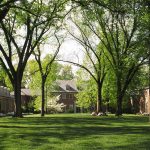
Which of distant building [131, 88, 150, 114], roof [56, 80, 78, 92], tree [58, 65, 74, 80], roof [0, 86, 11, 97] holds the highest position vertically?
tree [58, 65, 74, 80]

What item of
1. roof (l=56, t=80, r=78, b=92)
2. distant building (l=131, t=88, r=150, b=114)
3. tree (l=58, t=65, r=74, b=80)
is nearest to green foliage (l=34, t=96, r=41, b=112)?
distant building (l=131, t=88, r=150, b=114)

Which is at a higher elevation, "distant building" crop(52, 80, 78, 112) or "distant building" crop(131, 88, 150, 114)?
"distant building" crop(52, 80, 78, 112)

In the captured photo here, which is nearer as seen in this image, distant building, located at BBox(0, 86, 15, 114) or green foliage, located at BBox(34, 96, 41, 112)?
distant building, located at BBox(0, 86, 15, 114)

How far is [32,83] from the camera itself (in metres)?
91.4

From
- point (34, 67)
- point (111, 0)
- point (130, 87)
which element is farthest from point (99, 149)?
point (34, 67)

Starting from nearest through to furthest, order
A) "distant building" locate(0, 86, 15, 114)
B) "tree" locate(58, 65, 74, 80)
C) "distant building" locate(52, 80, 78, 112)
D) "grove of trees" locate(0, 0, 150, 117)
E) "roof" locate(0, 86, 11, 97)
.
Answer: "grove of trees" locate(0, 0, 150, 117) < "distant building" locate(0, 86, 15, 114) < "roof" locate(0, 86, 11, 97) < "distant building" locate(52, 80, 78, 112) < "tree" locate(58, 65, 74, 80)

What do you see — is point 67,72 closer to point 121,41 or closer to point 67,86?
point 67,86

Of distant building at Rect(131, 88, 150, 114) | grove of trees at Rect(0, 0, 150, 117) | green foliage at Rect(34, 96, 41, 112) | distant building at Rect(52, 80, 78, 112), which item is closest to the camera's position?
grove of trees at Rect(0, 0, 150, 117)

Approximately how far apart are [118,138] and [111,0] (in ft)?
32.3

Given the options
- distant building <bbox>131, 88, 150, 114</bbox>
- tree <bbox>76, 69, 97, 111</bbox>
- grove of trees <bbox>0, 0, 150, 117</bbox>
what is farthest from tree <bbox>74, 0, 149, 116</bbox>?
tree <bbox>76, 69, 97, 111</bbox>

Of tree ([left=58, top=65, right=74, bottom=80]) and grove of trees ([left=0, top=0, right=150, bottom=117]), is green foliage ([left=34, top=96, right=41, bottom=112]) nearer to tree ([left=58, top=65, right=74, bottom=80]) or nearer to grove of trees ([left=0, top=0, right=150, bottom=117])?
grove of trees ([left=0, top=0, right=150, bottom=117])

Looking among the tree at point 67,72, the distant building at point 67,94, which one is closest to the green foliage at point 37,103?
the distant building at point 67,94

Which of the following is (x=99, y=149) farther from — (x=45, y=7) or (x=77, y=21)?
(x=77, y=21)

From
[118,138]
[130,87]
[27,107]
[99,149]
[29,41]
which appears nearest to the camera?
[99,149]
